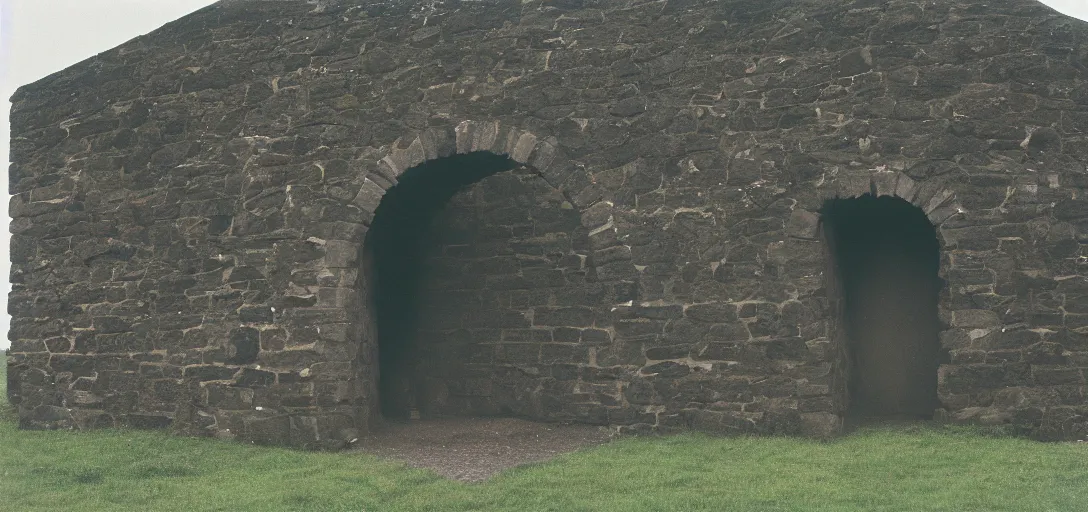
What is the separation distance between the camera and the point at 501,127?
1092cm

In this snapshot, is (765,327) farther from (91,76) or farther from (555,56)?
(91,76)

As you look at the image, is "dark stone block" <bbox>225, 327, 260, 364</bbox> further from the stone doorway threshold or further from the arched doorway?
the arched doorway

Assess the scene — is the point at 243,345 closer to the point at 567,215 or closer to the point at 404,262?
the point at 404,262

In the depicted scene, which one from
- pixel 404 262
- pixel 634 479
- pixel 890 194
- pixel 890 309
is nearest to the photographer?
pixel 634 479

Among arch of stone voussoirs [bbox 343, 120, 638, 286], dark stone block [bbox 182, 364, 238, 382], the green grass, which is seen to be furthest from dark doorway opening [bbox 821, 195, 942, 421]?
dark stone block [bbox 182, 364, 238, 382]

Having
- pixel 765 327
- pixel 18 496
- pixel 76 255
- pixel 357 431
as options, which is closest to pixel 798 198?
pixel 765 327

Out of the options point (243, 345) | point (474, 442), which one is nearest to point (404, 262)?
point (243, 345)

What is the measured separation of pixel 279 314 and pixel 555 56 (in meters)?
3.55

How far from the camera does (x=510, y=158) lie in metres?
11.0

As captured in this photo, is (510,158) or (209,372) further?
(209,372)

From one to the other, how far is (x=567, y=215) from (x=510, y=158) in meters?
2.27

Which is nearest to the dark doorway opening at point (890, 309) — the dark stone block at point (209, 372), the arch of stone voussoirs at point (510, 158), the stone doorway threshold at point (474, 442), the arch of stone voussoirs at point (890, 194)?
the arch of stone voussoirs at point (890, 194)

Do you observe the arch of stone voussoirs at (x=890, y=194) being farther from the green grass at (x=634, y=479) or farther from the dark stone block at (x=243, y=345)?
the dark stone block at (x=243, y=345)

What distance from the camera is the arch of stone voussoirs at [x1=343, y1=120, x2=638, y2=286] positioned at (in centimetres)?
1070
